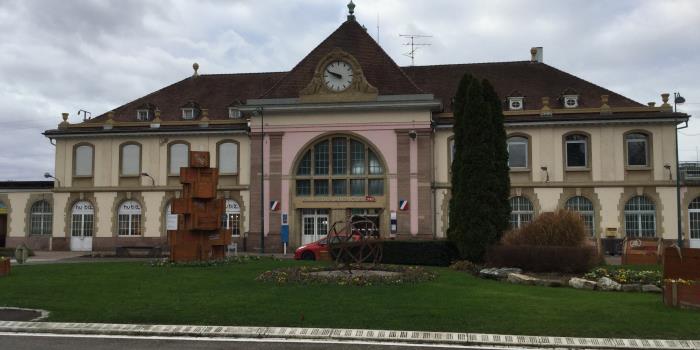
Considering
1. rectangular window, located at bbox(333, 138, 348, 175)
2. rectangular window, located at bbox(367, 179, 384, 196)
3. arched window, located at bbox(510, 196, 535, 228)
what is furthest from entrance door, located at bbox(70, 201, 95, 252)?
arched window, located at bbox(510, 196, 535, 228)

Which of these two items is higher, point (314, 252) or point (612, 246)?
point (314, 252)

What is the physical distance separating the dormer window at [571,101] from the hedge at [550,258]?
1867cm

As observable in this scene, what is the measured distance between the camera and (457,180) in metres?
24.6

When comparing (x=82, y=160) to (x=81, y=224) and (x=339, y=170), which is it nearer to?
(x=81, y=224)

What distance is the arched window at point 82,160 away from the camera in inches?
1542

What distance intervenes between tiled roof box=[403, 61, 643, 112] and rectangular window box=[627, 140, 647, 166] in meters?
2.29

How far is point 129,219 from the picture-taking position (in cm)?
3859

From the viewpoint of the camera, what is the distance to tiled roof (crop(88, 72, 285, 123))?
133ft

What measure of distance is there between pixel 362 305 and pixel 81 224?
31.7 m

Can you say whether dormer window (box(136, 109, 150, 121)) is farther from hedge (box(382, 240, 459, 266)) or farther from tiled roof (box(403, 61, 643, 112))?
hedge (box(382, 240, 459, 266))

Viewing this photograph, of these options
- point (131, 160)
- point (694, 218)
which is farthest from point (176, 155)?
point (694, 218)

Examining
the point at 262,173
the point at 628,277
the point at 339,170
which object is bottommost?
the point at 628,277

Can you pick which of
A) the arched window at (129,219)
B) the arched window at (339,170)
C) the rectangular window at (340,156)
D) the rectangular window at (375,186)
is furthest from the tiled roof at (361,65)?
the arched window at (129,219)

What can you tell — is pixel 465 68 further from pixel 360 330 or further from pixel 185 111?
pixel 360 330
